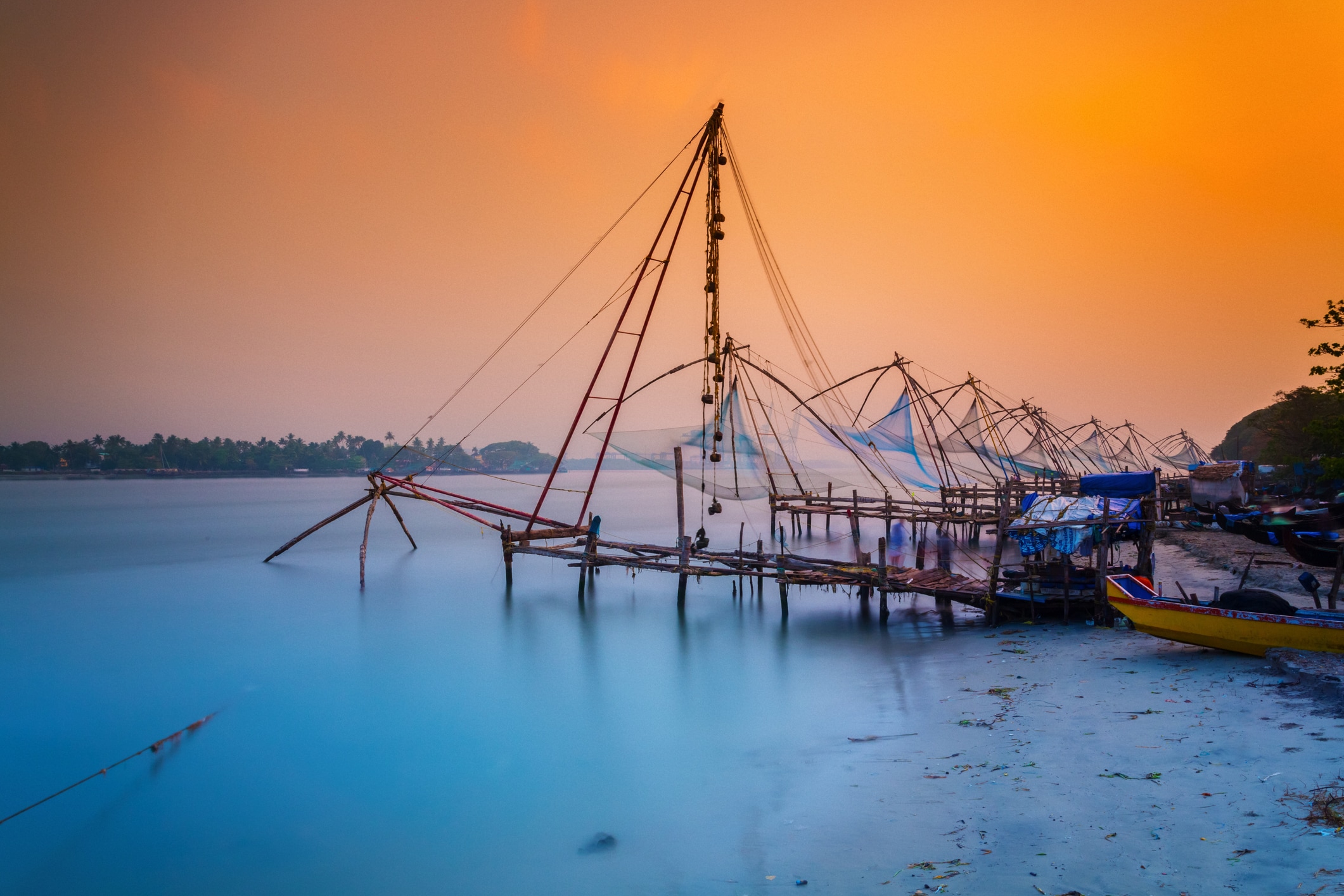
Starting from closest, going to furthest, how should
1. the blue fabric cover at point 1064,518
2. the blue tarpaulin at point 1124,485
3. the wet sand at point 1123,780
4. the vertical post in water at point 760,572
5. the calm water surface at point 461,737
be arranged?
1. the wet sand at point 1123,780
2. the calm water surface at point 461,737
3. the blue fabric cover at point 1064,518
4. the blue tarpaulin at point 1124,485
5. the vertical post in water at point 760,572

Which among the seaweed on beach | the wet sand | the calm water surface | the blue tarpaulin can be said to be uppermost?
the blue tarpaulin

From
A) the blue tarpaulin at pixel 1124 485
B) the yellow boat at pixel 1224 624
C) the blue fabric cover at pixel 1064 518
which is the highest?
the blue tarpaulin at pixel 1124 485

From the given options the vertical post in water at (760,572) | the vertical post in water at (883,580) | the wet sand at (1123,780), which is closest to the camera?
the wet sand at (1123,780)

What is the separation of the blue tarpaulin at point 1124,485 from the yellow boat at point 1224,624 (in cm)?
374

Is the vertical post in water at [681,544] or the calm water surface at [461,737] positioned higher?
the vertical post in water at [681,544]

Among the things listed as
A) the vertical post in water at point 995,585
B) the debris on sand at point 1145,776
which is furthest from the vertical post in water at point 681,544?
the debris on sand at point 1145,776

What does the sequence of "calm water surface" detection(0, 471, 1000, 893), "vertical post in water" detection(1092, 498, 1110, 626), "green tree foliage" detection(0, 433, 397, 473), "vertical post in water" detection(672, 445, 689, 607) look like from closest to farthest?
"calm water surface" detection(0, 471, 1000, 893), "vertical post in water" detection(1092, 498, 1110, 626), "vertical post in water" detection(672, 445, 689, 607), "green tree foliage" detection(0, 433, 397, 473)

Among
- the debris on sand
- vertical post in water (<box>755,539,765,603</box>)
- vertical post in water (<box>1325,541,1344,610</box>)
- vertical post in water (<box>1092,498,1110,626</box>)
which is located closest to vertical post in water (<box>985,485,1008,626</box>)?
vertical post in water (<box>1092,498,1110,626</box>)

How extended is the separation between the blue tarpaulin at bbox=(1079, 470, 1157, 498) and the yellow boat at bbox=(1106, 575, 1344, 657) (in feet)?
12.3

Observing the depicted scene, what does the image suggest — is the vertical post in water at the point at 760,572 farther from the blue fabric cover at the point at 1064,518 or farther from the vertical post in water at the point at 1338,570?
the vertical post in water at the point at 1338,570

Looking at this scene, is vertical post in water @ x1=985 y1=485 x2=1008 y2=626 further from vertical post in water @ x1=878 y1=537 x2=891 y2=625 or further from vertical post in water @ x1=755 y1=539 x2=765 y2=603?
vertical post in water @ x1=755 y1=539 x2=765 y2=603

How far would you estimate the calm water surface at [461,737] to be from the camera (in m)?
5.05

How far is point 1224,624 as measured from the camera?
21.7ft

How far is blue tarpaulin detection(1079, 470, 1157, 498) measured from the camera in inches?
434
